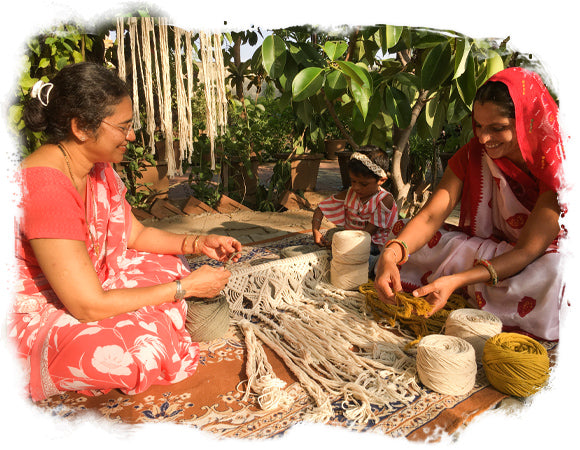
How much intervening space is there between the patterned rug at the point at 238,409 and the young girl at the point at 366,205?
3.59ft

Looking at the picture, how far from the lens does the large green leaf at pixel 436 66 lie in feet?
6.96

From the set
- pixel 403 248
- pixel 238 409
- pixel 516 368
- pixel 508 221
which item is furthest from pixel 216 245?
pixel 508 221

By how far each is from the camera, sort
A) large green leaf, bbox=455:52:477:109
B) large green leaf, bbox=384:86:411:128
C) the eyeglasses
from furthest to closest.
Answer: large green leaf, bbox=384:86:411:128 < large green leaf, bbox=455:52:477:109 < the eyeglasses

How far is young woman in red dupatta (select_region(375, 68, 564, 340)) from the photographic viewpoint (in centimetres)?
168

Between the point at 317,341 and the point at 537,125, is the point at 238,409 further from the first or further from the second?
the point at 537,125

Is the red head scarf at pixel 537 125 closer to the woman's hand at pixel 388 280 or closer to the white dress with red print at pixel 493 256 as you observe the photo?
the white dress with red print at pixel 493 256

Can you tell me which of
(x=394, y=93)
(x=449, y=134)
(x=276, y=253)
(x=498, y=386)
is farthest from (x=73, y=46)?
(x=449, y=134)

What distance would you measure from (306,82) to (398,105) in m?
0.88

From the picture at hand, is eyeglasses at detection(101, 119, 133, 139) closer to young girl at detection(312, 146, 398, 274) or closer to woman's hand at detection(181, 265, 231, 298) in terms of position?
woman's hand at detection(181, 265, 231, 298)

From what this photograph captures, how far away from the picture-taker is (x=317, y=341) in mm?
1733

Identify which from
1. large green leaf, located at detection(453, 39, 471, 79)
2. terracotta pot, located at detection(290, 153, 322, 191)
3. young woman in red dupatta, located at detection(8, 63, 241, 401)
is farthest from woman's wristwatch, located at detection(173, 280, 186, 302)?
terracotta pot, located at detection(290, 153, 322, 191)

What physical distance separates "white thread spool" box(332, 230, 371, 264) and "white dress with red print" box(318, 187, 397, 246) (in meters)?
0.42

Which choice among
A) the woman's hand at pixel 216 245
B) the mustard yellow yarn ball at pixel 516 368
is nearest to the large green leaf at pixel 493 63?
the mustard yellow yarn ball at pixel 516 368

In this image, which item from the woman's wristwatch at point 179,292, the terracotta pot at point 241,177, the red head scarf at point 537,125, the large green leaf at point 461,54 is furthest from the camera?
the terracotta pot at point 241,177
